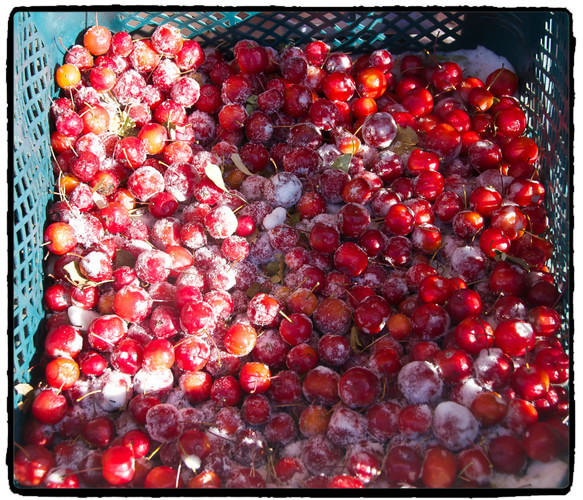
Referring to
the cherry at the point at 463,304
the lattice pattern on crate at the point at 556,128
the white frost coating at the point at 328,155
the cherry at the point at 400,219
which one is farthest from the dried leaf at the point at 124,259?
the lattice pattern on crate at the point at 556,128

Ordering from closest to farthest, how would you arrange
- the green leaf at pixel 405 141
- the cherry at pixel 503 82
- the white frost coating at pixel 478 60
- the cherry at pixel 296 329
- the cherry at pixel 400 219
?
the cherry at pixel 296 329 < the cherry at pixel 400 219 < the green leaf at pixel 405 141 < the cherry at pixel 503 82 < the white frost coating at pixel 478 60

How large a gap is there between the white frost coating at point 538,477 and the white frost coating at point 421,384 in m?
0.32

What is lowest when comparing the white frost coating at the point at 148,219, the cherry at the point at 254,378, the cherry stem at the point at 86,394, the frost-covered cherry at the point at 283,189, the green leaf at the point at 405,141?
the cherry stem at the point at 86,394

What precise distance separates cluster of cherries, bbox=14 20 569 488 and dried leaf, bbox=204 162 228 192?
1 cm

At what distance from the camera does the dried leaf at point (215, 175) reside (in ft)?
7.55

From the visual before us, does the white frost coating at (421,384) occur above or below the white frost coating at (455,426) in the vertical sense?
above

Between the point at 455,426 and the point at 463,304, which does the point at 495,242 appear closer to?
the point at 463,304

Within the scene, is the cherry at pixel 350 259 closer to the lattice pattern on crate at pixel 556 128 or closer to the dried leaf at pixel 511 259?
the dried leaf at pixel 511 259

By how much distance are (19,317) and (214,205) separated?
93 centimetres

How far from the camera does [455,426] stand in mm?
1768

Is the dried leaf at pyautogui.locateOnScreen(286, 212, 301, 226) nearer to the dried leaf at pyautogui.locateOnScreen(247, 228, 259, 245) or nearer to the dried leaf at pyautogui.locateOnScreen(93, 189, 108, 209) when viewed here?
the dried leaf at pyautogui.locateOnScreen(247, 228, 259, 245)

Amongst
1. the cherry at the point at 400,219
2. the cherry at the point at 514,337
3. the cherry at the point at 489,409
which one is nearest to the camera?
the cherry at the point at 489,409

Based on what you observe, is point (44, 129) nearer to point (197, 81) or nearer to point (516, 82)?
point (197, 81)

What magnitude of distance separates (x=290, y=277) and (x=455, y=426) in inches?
34.4
